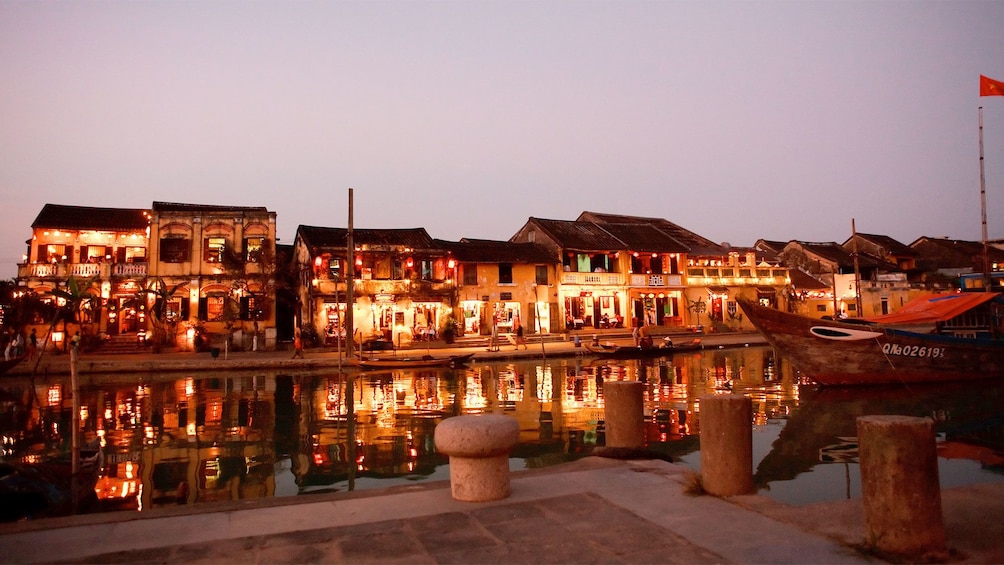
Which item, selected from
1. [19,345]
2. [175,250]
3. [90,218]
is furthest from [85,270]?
[19,345]

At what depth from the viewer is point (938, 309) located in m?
19.5

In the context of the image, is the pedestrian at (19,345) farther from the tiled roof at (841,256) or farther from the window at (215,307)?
the tiled roof at (841,256)

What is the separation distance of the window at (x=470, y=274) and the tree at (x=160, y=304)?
15.0 metres

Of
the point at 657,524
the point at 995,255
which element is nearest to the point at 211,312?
the point at 657,524

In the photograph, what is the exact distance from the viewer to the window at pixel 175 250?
109ft

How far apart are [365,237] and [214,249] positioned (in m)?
7.85

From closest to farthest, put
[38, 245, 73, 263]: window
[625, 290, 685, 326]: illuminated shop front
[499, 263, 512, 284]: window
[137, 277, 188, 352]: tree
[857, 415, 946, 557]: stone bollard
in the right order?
[857, 415, 946, 557]: stone bollard, [137, 277, 188, 352]: tree, [38, 245, 73, 263]: window, [499, 263, 512, 284]: window, [625, 290, 685, 326]: illuminated shop front

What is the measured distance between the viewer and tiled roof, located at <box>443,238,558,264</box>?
124 ft

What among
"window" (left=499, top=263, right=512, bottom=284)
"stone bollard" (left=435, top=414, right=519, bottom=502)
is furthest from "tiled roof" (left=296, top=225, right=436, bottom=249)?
"stone bollard" (left=435, top=414, right=519, bottom=502)

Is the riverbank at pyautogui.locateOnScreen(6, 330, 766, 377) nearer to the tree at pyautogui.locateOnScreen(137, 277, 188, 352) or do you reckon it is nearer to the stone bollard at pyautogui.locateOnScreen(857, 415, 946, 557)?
the tree at pyautogui.locateOnScreen(137, 277, 188, 352)

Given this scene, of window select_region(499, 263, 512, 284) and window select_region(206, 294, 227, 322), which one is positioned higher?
window select_region(499, 263, 512, 284)

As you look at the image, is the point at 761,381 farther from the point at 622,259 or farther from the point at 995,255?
the point at 995,255

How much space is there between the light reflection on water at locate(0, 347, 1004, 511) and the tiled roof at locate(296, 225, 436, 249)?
1165cm

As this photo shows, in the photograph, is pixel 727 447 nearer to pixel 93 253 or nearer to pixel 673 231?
pixel 93 253
